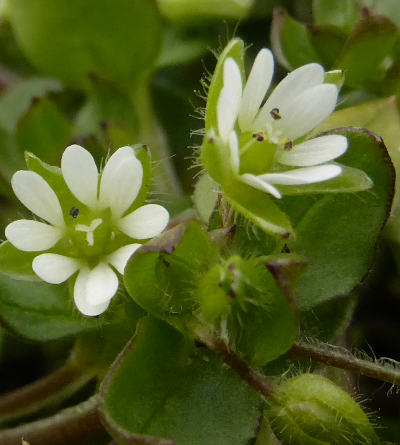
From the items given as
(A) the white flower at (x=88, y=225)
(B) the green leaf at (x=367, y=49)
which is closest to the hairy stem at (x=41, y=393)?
(A) the white flower at (x=88, y=225)

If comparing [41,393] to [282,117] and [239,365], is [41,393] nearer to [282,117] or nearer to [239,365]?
[239,365]

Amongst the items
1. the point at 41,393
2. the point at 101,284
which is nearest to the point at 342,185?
the point at 101,284

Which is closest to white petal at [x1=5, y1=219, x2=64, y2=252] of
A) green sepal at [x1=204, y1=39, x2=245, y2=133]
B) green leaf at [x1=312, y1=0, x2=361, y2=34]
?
green sepal at [x1=204, y1=39, x2=245, y2=133]

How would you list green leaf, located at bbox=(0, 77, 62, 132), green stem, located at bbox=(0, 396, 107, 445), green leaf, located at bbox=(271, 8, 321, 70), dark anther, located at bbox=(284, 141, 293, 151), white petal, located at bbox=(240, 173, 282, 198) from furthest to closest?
1. green leaf, located at bbox=(0, 77, 62, 132)
2. green leaf, located at bbox=(271, 8, 321, 70)
3. green stem, located at bbox=(0, 396, 107, 445)
4. dark anther, located at bbox=(284, 141, 293, 151)
5. white petal, located at bbox=(240, 173, 282, 198)

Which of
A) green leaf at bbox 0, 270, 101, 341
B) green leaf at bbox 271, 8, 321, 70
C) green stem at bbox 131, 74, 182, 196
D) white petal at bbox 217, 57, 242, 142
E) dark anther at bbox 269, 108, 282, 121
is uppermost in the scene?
white petal at bbox 217, 57, 242, 142

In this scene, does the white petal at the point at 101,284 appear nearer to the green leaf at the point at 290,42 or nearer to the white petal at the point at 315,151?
the white petal at the point at 315,151

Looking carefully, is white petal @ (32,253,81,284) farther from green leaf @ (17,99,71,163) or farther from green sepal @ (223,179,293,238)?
green leaf @ (17,99,71,163)

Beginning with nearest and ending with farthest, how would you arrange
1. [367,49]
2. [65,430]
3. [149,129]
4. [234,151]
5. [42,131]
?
[234,151]
[65,430]
[367,49]
[42,131]
[149,129]
